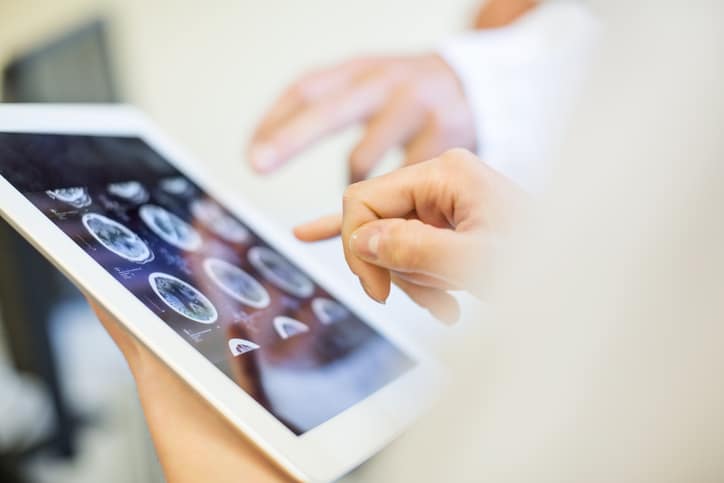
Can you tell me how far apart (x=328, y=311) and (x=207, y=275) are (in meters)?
0.09

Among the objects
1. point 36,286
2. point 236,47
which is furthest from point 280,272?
point 236,47

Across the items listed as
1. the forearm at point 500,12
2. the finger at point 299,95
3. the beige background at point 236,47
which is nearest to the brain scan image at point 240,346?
the finger at point 299,95

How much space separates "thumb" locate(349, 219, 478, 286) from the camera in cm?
22

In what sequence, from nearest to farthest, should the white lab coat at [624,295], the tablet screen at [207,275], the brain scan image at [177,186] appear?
the white lab coat at [624,295] < the tablet screen at [207,275] < the brain scan image at [177,186]

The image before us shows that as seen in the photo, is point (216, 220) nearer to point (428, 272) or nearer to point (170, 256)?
point (170, 256)

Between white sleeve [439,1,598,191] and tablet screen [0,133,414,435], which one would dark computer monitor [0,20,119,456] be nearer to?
tablet screen [0,133,414,435]

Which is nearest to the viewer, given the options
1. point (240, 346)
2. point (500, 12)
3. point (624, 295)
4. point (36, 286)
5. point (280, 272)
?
point (624, 295)

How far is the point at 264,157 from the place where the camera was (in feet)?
1.38

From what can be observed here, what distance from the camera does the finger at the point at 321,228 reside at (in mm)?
291

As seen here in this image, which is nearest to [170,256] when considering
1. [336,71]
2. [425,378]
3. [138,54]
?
[425,378]

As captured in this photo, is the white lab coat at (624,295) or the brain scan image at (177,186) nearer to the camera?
the white lab coat at (624,295)

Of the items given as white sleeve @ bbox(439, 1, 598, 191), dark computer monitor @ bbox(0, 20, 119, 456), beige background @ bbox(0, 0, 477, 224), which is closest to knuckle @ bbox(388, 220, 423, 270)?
white sleeve @ bbox(439, 1, 598, 191)

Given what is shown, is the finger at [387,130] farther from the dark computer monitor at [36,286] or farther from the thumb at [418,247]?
the dark computer monitor at [36,286]

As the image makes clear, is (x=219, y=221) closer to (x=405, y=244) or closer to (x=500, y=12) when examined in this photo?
(x=405, y=244)
